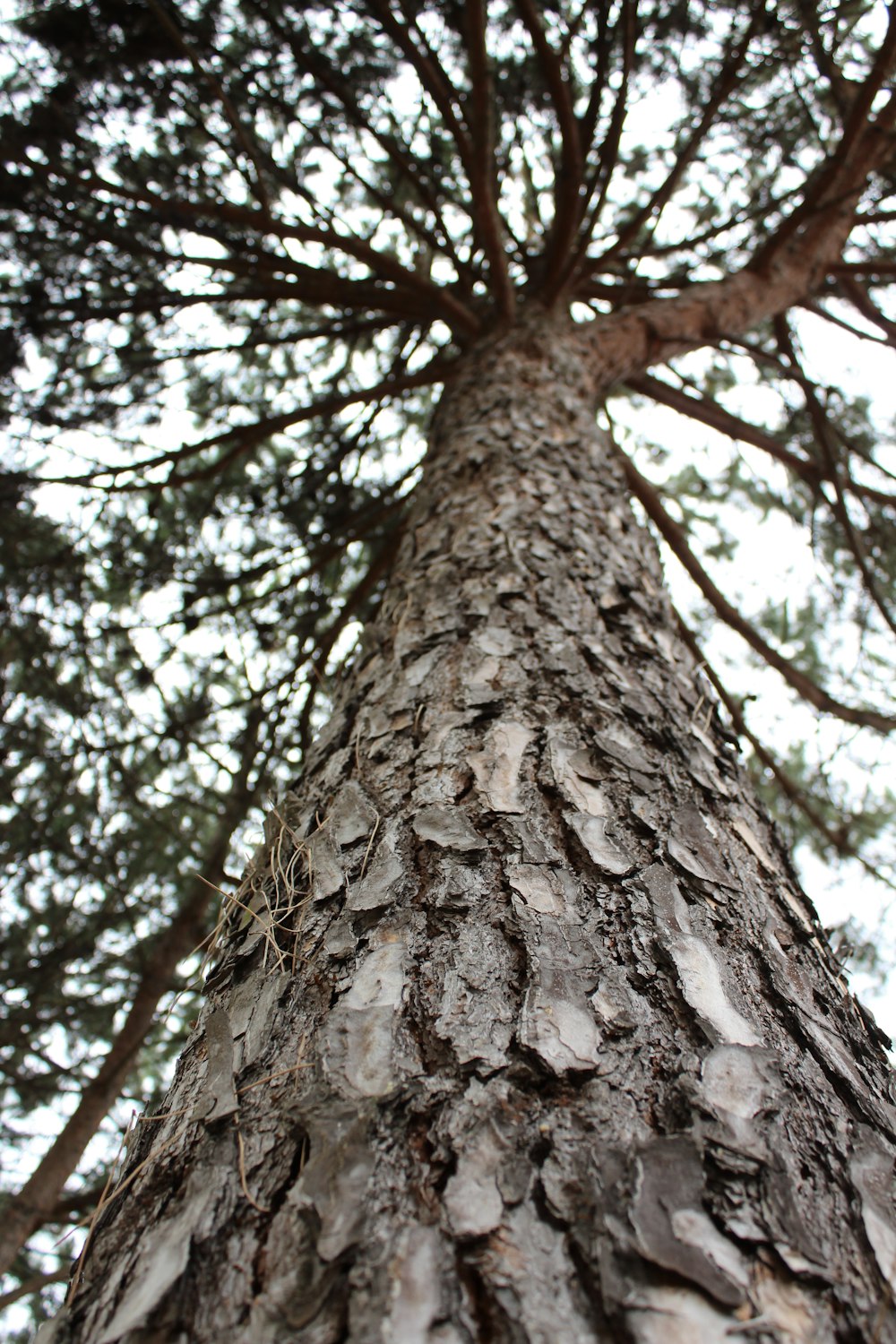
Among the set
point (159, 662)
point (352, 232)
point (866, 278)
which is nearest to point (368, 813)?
point (159, 662)

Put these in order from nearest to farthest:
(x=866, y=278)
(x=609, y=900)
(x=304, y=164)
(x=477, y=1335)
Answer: (x=477, y=1335), (x=609, y=900), (x=304, y=164), (x=866, y=278)

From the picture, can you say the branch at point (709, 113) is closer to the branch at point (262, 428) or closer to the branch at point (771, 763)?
the branch at point (262, 428)

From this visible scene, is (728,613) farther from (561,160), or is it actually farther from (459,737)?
(459,737)

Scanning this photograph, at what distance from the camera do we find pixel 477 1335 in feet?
1.56

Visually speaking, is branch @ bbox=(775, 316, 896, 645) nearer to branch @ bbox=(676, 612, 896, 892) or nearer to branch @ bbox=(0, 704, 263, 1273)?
branch @ bbox=(676, 612, 896, 892)

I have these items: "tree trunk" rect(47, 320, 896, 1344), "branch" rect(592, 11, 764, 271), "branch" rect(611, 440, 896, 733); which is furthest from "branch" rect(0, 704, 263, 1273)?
"branch" rect(592, 11, 764, 271)

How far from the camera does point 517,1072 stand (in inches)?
25.7

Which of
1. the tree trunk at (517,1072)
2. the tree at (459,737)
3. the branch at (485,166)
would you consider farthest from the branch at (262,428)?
the tree trunk at (517,1072)

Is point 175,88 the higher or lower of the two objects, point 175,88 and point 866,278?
the lower

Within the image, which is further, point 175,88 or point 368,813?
point 175,88

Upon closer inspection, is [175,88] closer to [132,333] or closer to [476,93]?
[132,333]

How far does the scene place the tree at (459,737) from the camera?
558mm

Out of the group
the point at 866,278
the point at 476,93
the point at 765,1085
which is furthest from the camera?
the point at 866,278

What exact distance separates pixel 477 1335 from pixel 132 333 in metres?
3.90
